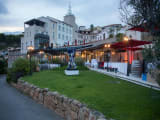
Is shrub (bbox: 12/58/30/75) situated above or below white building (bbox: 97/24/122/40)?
below

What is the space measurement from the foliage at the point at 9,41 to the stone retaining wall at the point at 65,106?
46932 mm

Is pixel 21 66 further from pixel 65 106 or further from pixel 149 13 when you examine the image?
pixel 149 13

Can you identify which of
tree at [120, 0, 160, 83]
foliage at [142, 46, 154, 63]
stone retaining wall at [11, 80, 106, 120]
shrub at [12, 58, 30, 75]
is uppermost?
tree at [120, 0, 160, 83]

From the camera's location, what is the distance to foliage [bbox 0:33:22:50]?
47672mm

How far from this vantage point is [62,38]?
39.6m

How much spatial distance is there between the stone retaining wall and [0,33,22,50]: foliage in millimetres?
Result: 46932

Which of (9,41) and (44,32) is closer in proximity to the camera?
(44,32)

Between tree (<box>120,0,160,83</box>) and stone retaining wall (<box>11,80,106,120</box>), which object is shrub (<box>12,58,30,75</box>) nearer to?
stone retaining wall (<box>11,80,106,120</box>)

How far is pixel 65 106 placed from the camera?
531 cm

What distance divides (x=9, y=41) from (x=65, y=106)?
51.5 metres

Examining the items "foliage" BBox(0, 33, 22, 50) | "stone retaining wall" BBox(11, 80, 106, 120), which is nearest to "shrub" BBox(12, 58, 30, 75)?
"stone retaining wall" BBox(11, 80, 106, 120)

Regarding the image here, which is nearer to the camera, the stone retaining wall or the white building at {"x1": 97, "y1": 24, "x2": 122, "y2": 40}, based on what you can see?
the stone retaining wall

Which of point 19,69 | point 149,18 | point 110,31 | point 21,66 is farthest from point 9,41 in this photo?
point 149,18

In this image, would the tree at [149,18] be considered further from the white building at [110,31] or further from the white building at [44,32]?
the white building at [44,32]
